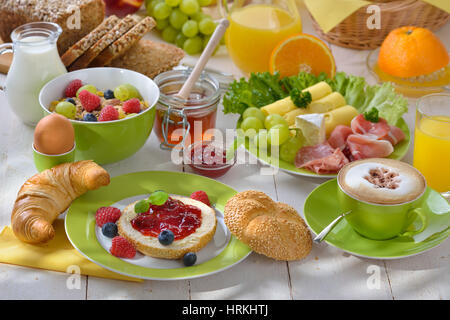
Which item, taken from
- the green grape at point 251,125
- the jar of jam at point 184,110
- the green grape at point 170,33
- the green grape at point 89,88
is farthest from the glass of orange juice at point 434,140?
the green grape at point 170,33

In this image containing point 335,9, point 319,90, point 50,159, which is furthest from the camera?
point 335,9

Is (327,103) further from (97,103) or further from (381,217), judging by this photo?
(97,103)

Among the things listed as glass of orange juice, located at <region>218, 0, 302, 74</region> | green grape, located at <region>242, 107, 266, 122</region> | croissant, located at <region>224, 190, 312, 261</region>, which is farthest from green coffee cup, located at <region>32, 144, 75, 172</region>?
glass of orange juice, located at <region>218, 0, 302, 74</region>

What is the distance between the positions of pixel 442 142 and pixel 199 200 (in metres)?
0.70

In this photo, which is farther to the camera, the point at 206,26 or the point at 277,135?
the point at 206,26

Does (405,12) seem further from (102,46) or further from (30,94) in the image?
(30,94)

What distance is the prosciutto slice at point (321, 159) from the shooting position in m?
1.67

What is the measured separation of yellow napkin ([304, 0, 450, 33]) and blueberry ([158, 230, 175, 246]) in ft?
4.28

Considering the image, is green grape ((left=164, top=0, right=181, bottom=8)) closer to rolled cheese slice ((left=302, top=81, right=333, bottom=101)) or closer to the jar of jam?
the jar of jam

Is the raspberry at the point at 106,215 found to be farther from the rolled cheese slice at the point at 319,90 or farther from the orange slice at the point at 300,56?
the orange slice at the point at 300,56

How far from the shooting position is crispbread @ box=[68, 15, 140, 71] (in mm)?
2006

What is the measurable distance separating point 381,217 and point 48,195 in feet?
2.73

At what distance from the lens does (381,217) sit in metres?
1.37

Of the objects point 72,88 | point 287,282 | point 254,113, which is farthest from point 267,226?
point 72,88
